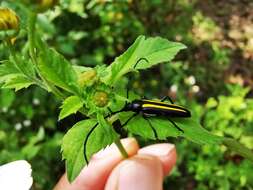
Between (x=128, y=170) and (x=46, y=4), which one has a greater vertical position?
(x=46, y=4)

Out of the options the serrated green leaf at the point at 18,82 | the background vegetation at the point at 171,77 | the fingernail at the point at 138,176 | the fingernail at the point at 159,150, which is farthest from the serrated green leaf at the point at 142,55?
→ the background vegetation at the point at 171,77

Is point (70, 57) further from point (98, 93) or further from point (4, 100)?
point (98, 93)

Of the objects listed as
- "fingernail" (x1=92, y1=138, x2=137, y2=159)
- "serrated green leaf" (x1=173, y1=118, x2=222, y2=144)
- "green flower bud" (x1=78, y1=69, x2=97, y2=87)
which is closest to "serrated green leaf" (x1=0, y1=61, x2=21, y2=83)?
"green flower bud" (x1=78, y1=69, x2=97, y2=87)

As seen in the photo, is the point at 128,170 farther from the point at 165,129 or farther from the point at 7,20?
the point at 7,20

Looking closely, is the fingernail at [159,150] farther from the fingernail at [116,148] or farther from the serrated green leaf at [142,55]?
the serrated green leaf at [142,55]

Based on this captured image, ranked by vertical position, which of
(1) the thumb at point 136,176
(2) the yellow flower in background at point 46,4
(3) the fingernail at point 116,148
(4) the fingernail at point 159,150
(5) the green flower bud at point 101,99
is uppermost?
(2) the yellow flower in background at point 46,4

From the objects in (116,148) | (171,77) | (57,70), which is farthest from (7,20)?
(171,77)
